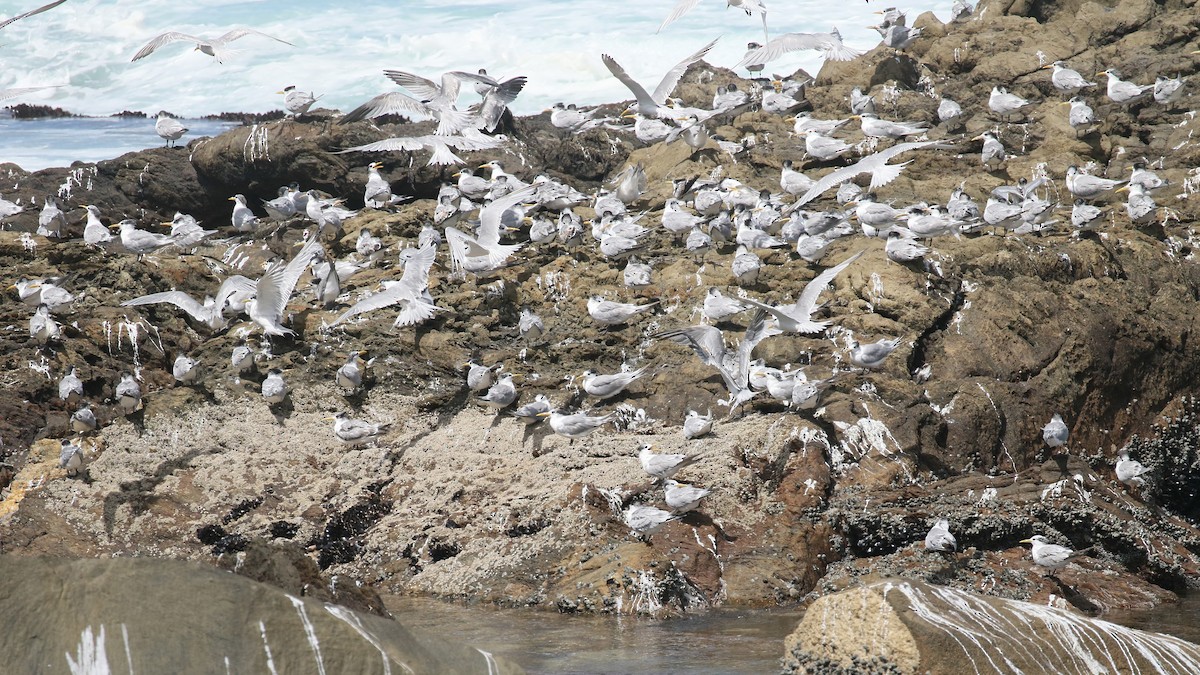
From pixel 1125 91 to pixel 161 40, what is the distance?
45.6 ft

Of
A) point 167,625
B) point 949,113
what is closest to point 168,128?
point 949,113

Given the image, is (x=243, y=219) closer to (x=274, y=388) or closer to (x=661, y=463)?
(x=274, y=388)

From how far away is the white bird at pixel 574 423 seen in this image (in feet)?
37.9

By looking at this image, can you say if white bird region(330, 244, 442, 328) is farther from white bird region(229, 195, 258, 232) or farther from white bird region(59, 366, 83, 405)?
white bird region(229, 195, 258, 232)

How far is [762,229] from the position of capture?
49.0ft

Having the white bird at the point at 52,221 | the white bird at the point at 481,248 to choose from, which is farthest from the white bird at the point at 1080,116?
the white bird at the point at 52,221

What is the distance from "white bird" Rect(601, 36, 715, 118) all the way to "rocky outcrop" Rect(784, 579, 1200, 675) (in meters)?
10.6

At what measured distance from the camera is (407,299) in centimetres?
1375

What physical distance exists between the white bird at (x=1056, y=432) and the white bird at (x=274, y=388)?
769cm

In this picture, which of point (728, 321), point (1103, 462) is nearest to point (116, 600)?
point (728, 321)

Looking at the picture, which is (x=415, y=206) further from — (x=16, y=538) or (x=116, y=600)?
(x=116, y=600)

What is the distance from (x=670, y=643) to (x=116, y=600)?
473 cm

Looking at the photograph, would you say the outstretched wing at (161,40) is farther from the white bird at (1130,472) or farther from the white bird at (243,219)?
the white bird at (1130,472)

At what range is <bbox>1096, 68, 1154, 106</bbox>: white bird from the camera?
1780 centimetres
